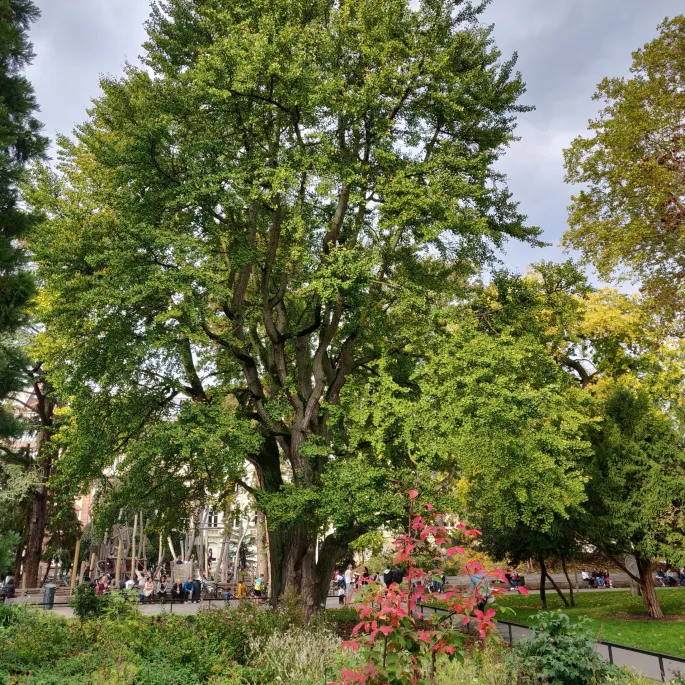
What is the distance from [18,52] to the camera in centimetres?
1099

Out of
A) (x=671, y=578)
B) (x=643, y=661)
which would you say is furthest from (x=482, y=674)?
(x=671, y=578)

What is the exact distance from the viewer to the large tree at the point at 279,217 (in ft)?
42.8

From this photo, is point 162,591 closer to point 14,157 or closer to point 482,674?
point 14,157

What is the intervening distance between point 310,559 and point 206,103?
11.4 m

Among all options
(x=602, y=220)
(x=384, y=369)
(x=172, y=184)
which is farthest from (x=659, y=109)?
(x=172, y=184)

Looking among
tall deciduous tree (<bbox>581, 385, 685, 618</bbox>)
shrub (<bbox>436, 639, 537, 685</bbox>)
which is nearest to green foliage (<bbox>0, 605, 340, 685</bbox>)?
shrub (<bbox>436, 639, 537, 685</bbox>)

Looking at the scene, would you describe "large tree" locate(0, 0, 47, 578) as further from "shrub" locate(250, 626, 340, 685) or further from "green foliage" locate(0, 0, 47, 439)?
"shrub" locate(250, 626, 340, 685)

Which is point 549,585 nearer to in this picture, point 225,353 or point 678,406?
point 678,406

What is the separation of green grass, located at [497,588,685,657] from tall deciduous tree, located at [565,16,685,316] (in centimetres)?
875

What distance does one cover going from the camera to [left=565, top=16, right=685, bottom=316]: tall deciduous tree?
15.2m

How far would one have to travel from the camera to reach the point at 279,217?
15.7 metres

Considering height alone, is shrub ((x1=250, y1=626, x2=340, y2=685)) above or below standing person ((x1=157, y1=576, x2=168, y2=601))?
above

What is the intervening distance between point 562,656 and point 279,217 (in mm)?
11713

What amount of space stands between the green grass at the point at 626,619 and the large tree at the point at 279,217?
6.94 metres
